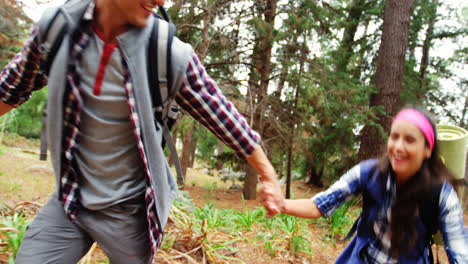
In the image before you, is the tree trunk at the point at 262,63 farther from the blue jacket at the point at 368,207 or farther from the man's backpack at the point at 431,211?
the man's backpack at the point at 431,211

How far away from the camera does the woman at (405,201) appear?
5.71 ft

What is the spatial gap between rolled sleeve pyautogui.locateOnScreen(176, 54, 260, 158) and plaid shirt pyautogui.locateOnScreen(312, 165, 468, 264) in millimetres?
727

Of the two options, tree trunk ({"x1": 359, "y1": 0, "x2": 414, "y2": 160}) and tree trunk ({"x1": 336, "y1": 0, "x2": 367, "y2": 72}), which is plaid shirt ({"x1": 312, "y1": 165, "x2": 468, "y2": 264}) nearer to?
tree trunk ({"x1": 359, "y1": 0, "x2": 414, "y2": 160})

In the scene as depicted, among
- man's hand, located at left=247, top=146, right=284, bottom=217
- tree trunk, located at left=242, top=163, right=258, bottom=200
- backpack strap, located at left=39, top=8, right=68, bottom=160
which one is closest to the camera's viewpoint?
backpack strap, located at left=39, top=8, right=68, bottom=160

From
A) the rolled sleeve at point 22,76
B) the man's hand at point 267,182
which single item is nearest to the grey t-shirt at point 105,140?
the rolled sleeve at point 22,76

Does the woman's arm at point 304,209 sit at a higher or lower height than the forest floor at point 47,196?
higher

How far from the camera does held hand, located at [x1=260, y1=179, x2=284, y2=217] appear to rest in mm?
1759

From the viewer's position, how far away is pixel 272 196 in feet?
5.93

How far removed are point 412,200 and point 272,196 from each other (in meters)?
0.75

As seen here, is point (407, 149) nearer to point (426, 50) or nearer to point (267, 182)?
point (267, 182)

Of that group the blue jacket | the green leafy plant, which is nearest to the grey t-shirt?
the blue jacket

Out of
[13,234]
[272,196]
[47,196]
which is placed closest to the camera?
[272,196]

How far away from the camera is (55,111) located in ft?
4.46

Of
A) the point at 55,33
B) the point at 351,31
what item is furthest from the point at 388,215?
the point at 351,31
